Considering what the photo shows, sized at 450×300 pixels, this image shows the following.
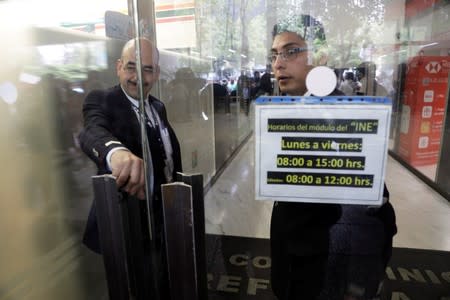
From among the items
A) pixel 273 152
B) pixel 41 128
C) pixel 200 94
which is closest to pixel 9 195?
pixel 41 128

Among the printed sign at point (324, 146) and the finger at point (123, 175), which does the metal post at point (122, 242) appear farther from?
the printed sign at point (324, 146)

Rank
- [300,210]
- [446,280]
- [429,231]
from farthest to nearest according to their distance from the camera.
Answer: [429,231] < [446,280] < [300,210]

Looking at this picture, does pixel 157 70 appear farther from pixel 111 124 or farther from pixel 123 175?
pixel 123 175

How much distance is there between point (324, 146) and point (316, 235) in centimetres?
34

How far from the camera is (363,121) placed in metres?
0.72

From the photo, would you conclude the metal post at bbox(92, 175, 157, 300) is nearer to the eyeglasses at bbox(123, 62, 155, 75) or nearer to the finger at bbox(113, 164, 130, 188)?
the finger at bbox(113, 164, 130, 188)

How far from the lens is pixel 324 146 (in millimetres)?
747

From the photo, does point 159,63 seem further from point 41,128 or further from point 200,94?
point 41,128

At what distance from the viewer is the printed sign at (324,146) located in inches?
28.5

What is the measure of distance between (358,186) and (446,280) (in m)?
1.55

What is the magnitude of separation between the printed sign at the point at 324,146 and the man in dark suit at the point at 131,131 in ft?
1.03

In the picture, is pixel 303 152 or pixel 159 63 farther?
pixel 159 63

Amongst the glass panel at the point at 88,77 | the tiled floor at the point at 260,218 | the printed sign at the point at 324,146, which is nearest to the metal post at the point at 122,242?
the glass panel at the point at 88,77

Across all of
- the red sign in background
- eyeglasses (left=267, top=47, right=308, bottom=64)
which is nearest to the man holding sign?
eyeglasses (left=267, top=47, right=308, bottom=64)
